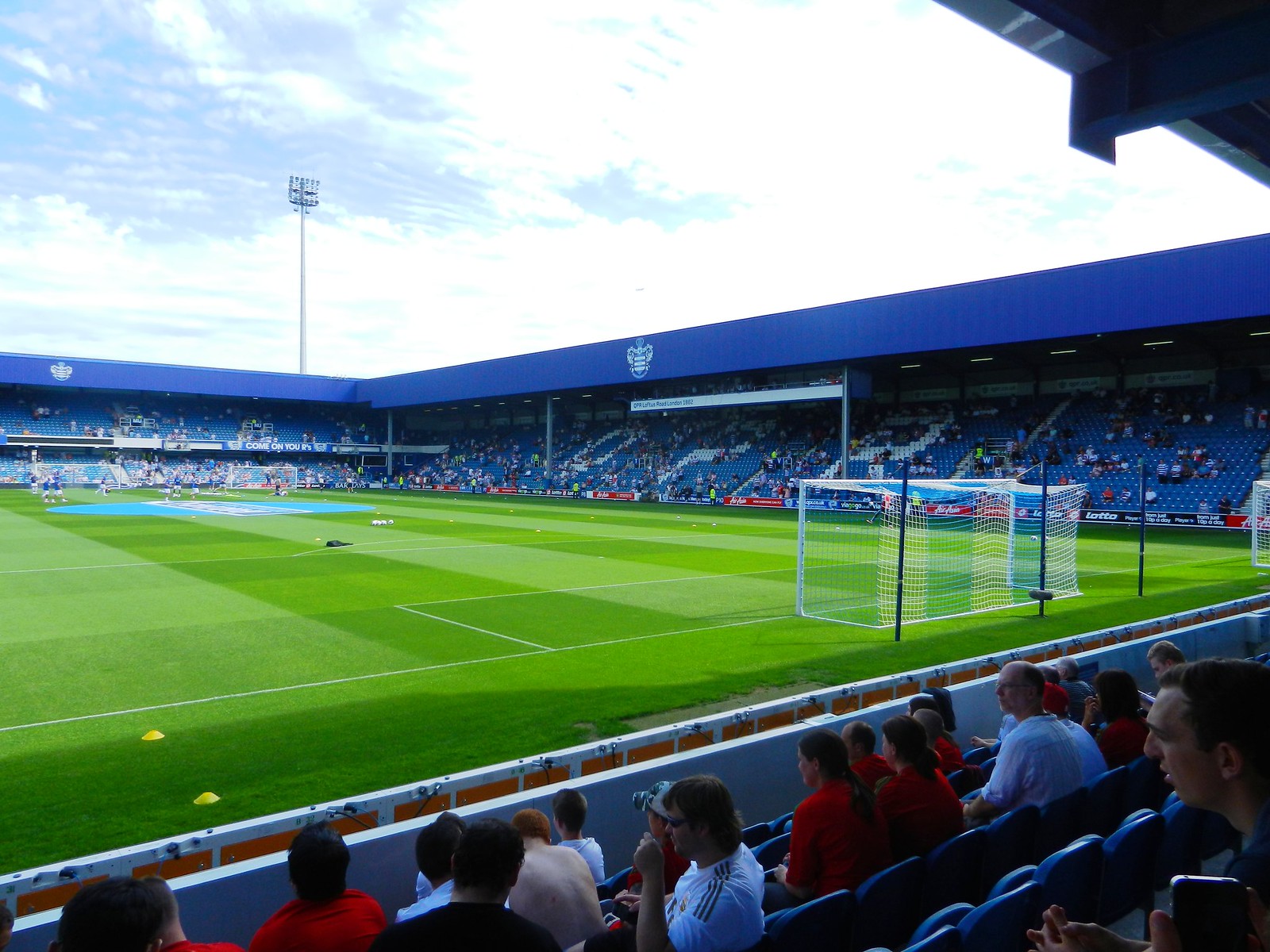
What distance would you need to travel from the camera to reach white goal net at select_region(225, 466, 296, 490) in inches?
2972

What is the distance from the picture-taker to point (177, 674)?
35.9 feet

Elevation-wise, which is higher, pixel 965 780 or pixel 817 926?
pixel 817 926

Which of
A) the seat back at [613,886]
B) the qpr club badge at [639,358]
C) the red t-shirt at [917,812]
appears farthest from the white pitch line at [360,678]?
the qpr club badge at [639,358]

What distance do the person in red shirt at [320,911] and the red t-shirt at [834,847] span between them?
6.00 feet

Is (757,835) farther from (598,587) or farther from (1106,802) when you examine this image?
(598,587)

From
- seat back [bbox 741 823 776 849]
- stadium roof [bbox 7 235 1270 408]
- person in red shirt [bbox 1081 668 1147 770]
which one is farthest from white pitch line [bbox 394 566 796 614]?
stadium roof [bbox 7 235 1270 408]

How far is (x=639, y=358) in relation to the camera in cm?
5294

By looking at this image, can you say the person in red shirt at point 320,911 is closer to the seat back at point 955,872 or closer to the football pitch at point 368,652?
the seat back at point 955,872

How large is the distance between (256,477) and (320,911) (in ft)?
265

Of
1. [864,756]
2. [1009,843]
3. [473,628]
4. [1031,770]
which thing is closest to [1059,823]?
[1031,770]

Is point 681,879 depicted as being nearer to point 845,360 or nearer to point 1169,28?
point 1169,28

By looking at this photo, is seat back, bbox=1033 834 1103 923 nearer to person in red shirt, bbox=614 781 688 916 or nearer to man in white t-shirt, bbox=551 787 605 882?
person in red shirt, bbox=614 781 688 916

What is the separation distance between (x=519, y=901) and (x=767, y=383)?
5081 centimetres

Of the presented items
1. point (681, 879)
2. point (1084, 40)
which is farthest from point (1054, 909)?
point (1084, 40)
